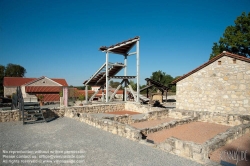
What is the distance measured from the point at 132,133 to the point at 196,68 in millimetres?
9950

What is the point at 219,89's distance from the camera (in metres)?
13.0

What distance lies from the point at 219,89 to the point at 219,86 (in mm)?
249

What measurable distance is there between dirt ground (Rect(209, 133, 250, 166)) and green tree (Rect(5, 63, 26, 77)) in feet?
257

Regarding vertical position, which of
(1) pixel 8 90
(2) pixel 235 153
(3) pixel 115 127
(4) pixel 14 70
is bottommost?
(2) pixel 235 153

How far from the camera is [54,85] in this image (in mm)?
35469

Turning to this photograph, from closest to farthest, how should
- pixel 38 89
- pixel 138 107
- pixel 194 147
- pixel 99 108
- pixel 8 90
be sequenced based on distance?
pixel 194 147 < pixel 99 108 < pixel 138 107 < pixel 38 89 < pixel 8 90

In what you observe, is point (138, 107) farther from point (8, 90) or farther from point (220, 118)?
point (8, 90)

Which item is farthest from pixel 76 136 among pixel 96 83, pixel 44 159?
pixel 96 83

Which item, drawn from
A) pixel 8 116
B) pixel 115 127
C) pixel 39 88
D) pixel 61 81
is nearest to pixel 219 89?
pixel 115 127

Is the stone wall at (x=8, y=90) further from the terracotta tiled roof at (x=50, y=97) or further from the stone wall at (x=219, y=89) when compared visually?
the stone wall at (x=219, y=89)

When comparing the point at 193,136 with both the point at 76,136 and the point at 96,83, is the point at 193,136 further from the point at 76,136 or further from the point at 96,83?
the point at 96,83

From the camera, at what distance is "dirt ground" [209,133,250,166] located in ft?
18.1

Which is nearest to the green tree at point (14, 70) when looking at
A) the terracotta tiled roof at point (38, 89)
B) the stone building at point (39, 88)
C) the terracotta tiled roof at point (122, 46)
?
the stone building at point (39, 88)

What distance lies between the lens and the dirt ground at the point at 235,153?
5529 millimetres
